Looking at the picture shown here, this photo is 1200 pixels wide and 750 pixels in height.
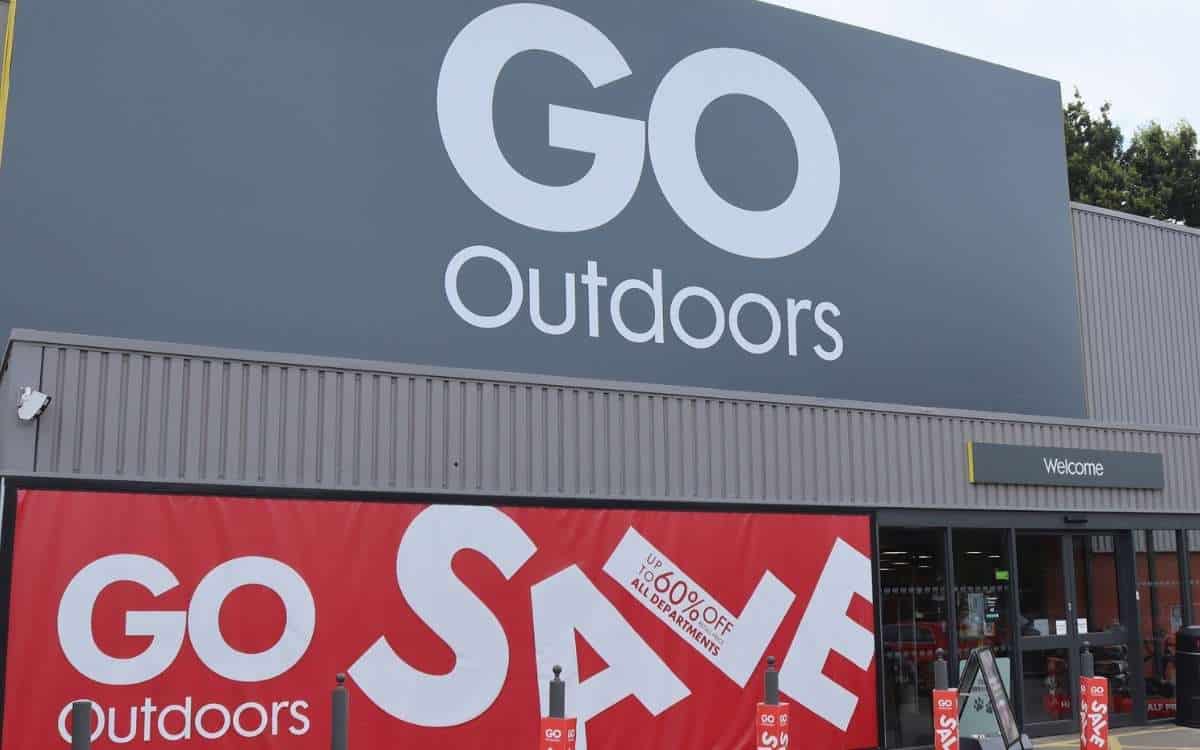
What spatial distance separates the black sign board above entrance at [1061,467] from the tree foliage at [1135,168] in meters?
24.1

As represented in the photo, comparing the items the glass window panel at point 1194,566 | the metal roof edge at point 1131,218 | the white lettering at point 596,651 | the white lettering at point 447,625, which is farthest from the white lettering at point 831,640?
the metal roof edge at point 1131,218

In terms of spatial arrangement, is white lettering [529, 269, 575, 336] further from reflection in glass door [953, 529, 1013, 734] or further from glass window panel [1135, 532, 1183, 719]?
glass window panel [1135, 532, 1183, 719]

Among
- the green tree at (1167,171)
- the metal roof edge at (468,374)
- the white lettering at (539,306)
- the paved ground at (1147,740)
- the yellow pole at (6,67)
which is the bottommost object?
the paved ground at (1147,740)

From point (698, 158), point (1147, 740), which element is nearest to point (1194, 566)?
point (1147, 740)


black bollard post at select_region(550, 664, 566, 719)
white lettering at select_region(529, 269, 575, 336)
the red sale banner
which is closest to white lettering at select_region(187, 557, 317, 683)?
the red sale banner

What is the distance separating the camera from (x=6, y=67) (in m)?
13.8

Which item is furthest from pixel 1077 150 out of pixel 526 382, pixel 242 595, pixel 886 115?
pixel 242 595

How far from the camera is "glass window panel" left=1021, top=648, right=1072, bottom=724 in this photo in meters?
15.2

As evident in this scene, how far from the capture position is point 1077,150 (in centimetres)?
4006

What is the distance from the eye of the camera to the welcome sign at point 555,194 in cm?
1398

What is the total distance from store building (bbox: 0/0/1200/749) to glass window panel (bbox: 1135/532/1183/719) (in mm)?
60

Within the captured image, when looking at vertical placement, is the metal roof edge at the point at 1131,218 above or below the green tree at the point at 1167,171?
below

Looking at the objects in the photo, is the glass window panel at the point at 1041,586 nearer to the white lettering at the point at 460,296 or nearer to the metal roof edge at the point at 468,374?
the metal roof edge at the point at 468,374

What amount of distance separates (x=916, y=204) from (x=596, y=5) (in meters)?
6.08
